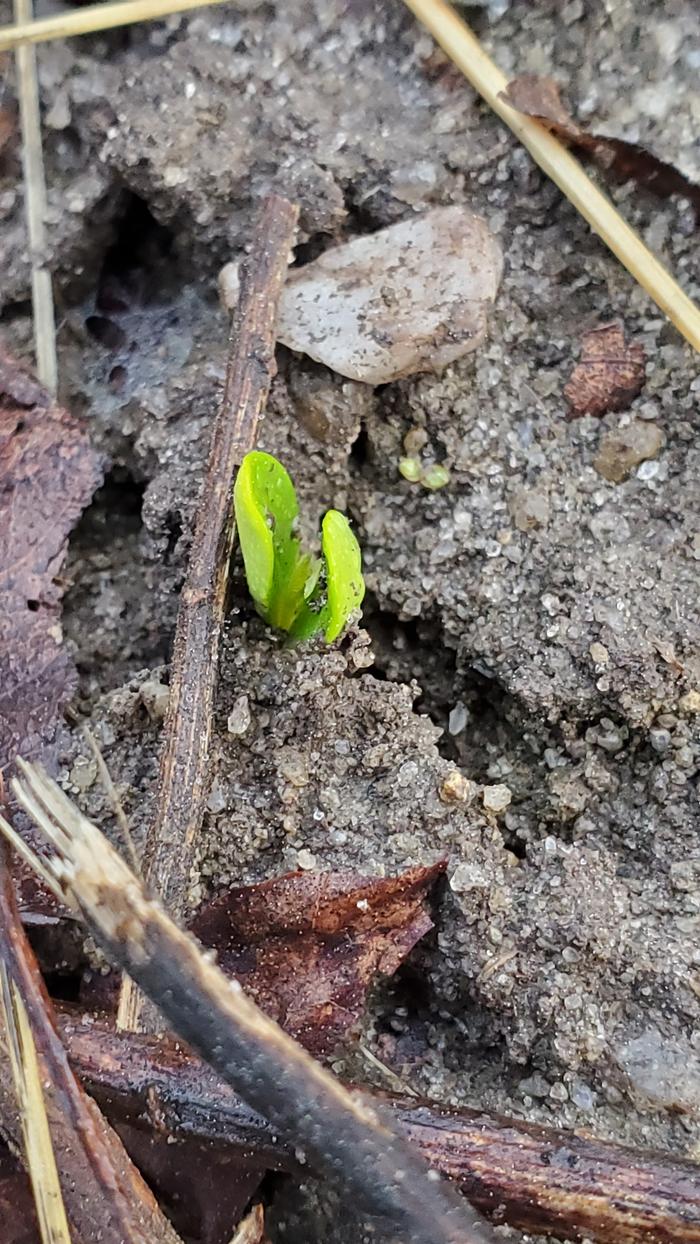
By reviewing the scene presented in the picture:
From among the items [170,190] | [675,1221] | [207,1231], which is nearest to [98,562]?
[170,190]

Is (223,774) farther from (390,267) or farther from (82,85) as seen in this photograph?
(82,85)

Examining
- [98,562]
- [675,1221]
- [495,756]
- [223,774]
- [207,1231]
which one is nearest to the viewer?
[675,1221]

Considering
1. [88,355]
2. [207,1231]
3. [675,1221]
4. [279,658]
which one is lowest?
[207,1231]

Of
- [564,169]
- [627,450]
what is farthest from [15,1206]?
[564,169]

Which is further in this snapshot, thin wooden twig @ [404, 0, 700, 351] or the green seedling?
thin wooden twig @ [404, 0, 700, 351]

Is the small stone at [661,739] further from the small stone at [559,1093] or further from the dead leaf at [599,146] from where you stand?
the dead leaf at [599,146]

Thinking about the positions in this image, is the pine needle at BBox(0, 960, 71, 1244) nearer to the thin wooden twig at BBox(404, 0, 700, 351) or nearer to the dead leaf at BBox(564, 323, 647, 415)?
the dead leaf at BBox(564, 323, 647, 415)

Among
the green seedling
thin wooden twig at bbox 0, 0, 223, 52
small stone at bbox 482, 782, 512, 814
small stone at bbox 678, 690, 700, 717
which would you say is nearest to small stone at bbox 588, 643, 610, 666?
small stone at bbox 678, 690, 700, 717
